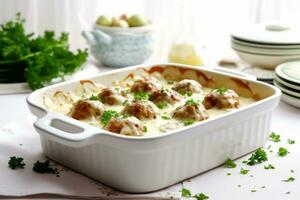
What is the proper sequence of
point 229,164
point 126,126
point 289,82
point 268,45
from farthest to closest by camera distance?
point 268,45 < point 289,82 < point 229,164 < point 126,126

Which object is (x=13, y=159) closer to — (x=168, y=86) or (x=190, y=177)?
(x=190, y=177)

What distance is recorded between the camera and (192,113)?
4.96 ft

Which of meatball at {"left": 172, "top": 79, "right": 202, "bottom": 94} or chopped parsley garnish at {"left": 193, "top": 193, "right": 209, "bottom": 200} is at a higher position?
meatball at {"left": 172, "top": 79, "right": 202, "bottom": 94}

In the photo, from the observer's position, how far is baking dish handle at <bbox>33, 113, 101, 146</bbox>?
4.27ft

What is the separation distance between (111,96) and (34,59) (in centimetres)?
57

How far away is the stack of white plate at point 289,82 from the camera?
1980mm

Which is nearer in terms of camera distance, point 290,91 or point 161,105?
point 161,105

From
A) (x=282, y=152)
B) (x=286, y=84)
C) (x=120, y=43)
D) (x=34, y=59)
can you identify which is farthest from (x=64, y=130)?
(x=120, y=43)

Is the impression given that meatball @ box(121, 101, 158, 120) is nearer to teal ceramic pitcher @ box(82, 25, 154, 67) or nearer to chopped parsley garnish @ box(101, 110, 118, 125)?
chopped parsley garnish @ box(101, 110, 118, 125)

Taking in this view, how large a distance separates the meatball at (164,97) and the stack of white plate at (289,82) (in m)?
0.48

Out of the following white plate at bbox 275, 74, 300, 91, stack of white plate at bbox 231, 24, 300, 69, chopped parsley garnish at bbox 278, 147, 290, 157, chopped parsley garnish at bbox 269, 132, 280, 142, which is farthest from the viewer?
stack of white plate at bbox 231, 24, 300, 69

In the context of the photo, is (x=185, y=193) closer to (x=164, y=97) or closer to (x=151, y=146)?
(x=151, y=146)

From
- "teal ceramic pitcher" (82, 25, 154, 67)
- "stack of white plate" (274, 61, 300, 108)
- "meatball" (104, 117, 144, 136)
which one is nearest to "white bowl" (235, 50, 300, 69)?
"stack of white plate" (274, 61, 300, 108)

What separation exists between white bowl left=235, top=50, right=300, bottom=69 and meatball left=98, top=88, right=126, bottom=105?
0.79 metres
